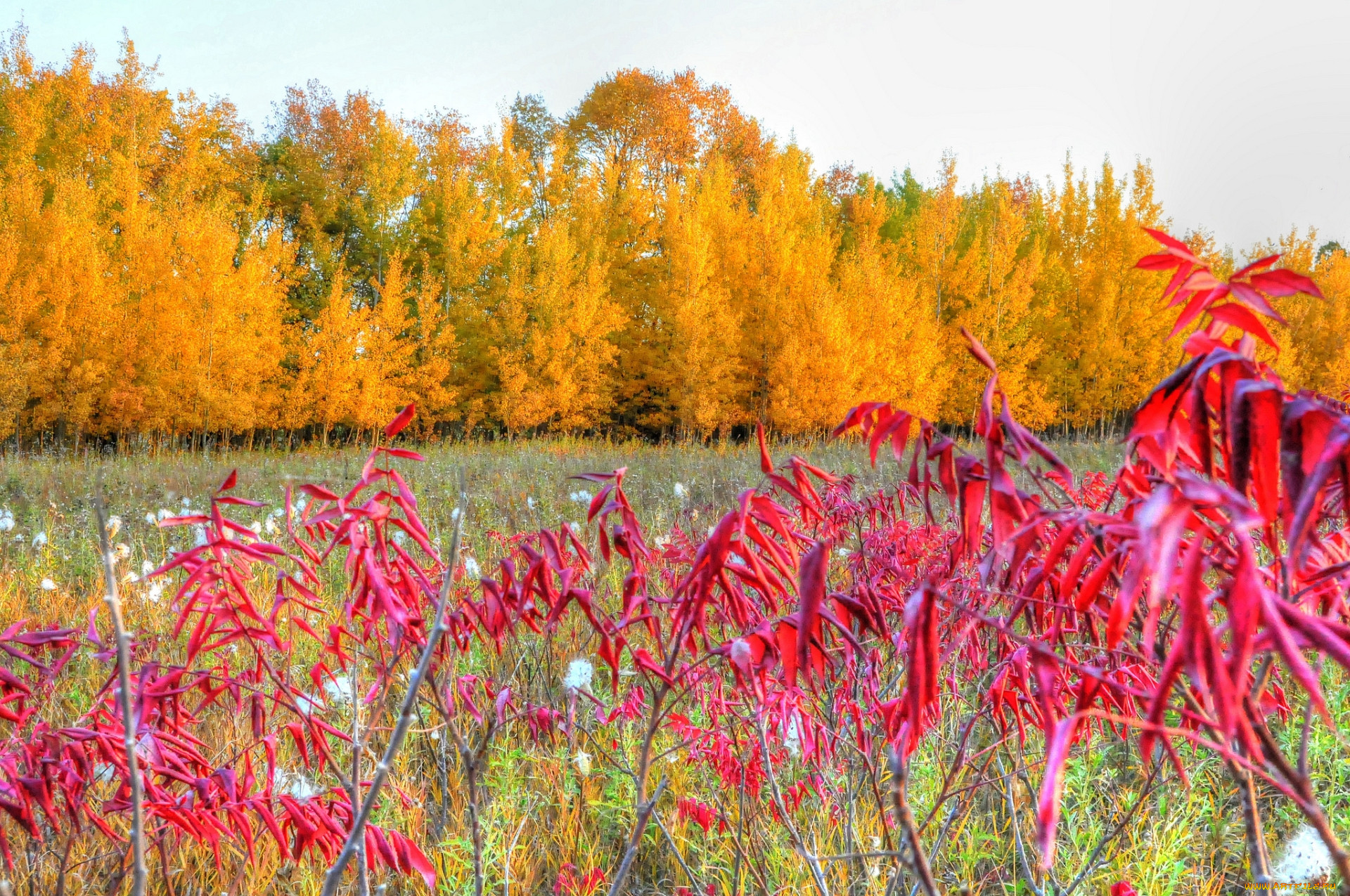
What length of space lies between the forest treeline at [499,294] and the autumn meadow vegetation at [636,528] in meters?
0.12

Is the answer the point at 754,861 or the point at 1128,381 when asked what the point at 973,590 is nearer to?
the point at 754,861

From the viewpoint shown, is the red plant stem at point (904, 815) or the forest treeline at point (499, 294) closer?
the red plant stem at point (904, 815)

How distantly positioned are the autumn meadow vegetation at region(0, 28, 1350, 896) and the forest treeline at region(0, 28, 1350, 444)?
12 centimetres

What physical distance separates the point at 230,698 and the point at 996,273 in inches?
687

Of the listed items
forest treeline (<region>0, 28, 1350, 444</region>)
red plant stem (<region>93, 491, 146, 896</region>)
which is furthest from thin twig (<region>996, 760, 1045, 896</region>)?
forest treeline (<region>0, 28, 1350, 444</region>)

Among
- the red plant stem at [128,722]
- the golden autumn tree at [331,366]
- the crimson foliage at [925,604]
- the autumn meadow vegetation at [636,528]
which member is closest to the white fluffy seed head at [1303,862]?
the autumn meadow vegetation at [636,528]

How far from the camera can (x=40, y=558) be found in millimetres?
4188

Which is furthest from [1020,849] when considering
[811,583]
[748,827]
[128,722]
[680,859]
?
[128,722]

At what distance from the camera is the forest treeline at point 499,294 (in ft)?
41.0

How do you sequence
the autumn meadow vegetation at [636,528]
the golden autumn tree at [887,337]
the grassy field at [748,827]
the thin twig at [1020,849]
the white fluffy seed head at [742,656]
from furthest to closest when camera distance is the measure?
1. the golden autumn tree at [887,337]
2. the grassy field at [748,827]
3. the thin twig at [1020,849]
4. the white fluffy seed head at [742,656]
5. the autumn meadow vegetation at [636,528]

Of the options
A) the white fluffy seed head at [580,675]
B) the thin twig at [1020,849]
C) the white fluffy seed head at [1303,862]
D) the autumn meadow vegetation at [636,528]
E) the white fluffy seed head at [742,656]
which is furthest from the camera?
the white fluffy seed head at [580,675]

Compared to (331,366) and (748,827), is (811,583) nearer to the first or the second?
(748,827)

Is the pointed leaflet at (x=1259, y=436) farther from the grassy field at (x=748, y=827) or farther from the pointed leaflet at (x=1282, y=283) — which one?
the grassy field at (x=748, y=827)

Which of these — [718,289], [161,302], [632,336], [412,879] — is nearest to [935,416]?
[718,289]
